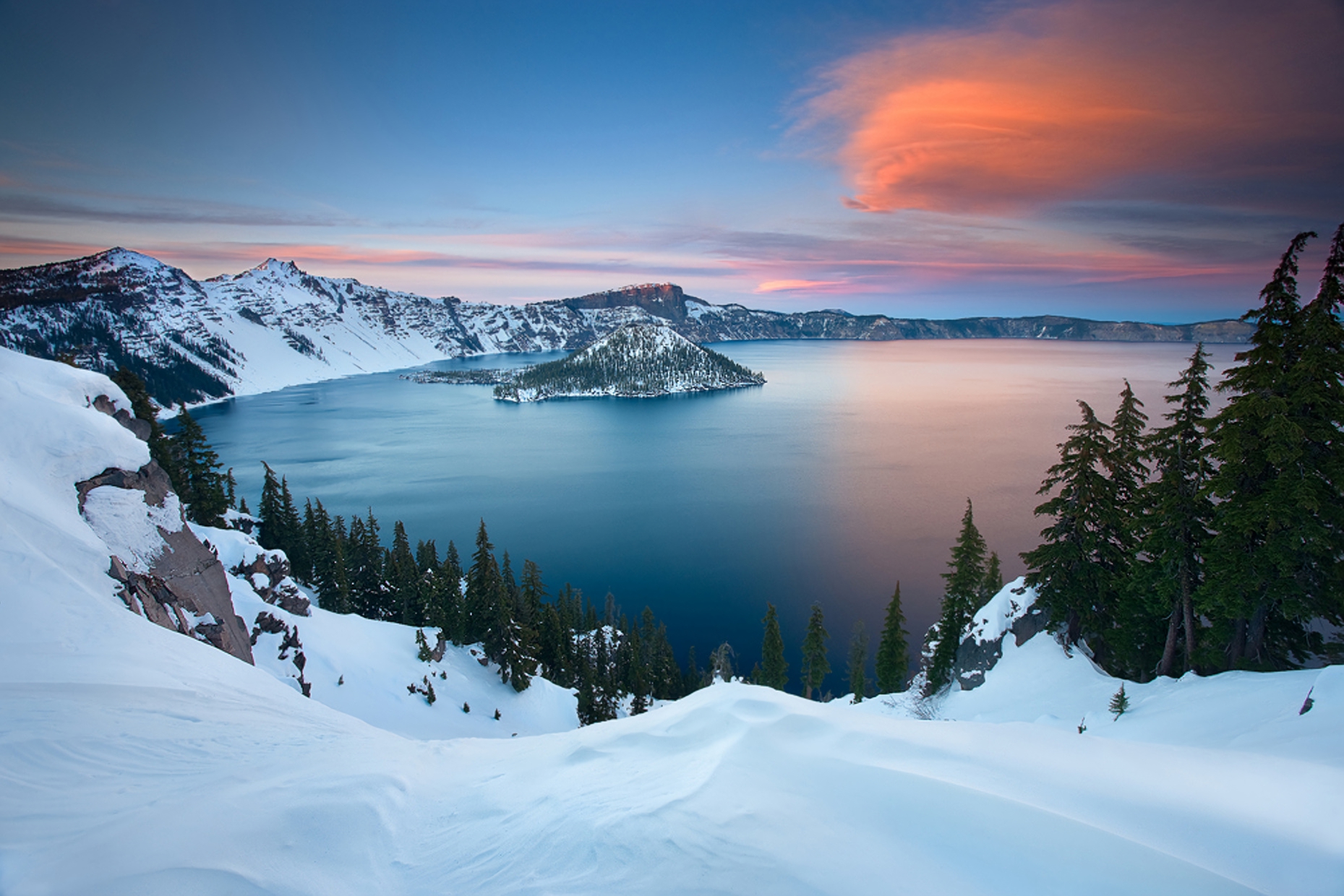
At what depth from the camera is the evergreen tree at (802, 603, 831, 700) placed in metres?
31.1

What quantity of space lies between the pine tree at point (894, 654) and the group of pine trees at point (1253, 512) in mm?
11507

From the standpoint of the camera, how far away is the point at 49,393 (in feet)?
49.4

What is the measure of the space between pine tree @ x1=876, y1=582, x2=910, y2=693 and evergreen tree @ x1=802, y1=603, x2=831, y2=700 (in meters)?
3.38

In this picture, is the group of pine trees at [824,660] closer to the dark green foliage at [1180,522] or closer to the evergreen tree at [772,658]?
the evergreen tree at [772,658]

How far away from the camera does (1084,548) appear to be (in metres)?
17.5

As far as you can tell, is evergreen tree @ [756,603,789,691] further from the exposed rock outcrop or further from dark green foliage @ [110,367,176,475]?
dark green foliage @ [110,367,176,475]

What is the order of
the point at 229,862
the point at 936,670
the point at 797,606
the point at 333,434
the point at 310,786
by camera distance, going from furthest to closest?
the point at 333,434 < the point at 797,606 < the point at 936,670 < the point at 310,786 < the point at 229,862

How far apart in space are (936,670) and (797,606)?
19116mm

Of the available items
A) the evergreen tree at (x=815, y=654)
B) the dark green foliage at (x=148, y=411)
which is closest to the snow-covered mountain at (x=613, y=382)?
the dark green foliage at (x=148, y=411)

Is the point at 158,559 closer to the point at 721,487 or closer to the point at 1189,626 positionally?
the point at 1189,626

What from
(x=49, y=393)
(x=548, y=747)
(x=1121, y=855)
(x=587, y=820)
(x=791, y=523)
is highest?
(x=49, y=393)

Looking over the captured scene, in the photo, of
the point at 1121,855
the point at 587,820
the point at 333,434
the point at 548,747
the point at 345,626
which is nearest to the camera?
the point at 1121,855

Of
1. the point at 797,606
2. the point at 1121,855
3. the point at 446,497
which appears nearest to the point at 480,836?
the point at 1121,855

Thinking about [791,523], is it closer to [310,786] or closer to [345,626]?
[345,626]
